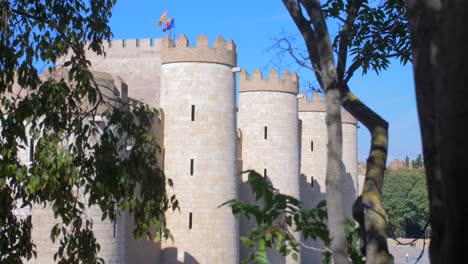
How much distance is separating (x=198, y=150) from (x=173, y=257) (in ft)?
11.0

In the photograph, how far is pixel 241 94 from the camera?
25.8 meters

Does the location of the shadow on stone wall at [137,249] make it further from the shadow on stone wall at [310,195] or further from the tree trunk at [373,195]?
the tree trunk at [373,195]

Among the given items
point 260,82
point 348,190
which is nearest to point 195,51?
point 260,82

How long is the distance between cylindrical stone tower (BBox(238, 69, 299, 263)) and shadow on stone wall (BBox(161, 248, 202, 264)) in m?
6.34

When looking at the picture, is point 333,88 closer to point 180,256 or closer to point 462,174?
point 462,174

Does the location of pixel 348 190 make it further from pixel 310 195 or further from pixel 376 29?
pixel 376 29

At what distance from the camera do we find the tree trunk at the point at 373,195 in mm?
3604

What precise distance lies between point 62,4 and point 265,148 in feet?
63.7

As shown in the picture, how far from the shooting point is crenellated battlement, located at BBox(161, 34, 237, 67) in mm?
20359

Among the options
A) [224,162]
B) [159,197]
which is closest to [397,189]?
[224,162]

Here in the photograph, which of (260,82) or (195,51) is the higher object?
(195,51)

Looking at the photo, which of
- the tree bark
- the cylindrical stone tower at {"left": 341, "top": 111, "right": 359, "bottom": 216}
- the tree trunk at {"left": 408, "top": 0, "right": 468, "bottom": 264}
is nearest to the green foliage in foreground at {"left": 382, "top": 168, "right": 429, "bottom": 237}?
the cylindrical stone tower at {"left": 341, "top": 111, "right": 359, "bottom": 216}

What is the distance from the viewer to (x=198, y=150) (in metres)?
20.0

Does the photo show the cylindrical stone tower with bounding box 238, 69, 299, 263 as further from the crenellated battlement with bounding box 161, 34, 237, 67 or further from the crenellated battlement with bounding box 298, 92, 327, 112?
the crenellated battlement with bounding box 298, 92, 327, 112
